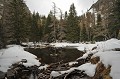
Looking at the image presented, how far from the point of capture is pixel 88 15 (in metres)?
77.9

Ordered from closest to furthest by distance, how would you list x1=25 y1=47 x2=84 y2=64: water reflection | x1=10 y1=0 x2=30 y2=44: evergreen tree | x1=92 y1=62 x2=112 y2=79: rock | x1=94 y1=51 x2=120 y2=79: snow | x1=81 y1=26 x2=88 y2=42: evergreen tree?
1. x1=94 y1=51 x2=120 y2=79: snow
2. x1=92 y1=62 x2=112 y2=79: rock
3. x1=25 y1=47 x2=84 y2=64: water reflection
4. x1=10 y1=0 x2=30 y2=44: evergreen tree
5. x1=81 y1=26 x2=88 y2=42: evergreen tree

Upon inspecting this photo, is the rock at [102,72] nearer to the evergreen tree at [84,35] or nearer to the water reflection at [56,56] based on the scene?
the water reflection at [56,56]

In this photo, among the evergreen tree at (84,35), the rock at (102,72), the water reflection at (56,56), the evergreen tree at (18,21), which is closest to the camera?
the rock at (102,72)

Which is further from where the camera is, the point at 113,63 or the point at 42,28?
the point at 42,28

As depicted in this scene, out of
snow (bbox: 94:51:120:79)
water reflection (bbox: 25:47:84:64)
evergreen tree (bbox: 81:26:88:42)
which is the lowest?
water reflection (bbox: 25:47:84:64)

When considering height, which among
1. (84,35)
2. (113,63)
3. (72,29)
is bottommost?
(113,63)

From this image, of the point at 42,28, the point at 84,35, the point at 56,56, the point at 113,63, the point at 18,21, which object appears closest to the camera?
the point at 113,63

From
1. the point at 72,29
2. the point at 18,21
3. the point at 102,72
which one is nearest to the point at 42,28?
the point at 72,29

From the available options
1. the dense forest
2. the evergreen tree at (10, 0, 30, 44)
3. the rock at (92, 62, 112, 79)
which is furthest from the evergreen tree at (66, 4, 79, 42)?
the rock at (92, 62, 112, 79)

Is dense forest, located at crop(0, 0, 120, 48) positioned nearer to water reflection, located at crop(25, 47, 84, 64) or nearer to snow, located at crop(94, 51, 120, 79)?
water reflection, located at crop(25, 47, 84, 64)

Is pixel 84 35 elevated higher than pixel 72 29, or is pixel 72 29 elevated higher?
pixel 72 29

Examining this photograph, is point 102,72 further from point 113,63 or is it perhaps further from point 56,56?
point 56,56

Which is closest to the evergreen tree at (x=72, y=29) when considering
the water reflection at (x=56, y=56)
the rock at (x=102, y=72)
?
the water reflection at (x=56, y=56)

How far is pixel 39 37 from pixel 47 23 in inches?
225
